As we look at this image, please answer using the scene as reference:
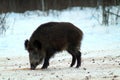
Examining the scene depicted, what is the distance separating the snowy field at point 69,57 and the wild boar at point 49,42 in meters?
0.34

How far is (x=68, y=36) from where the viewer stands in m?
11.6

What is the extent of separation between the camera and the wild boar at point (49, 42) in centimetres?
1142

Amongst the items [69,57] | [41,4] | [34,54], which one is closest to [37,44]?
[34,54]

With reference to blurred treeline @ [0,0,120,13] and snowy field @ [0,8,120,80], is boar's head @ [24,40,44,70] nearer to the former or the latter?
snowy field @ [0,8,120,80]

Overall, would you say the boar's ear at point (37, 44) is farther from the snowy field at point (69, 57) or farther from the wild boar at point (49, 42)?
the snowy field at point (69, 57)

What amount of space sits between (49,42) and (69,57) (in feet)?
10.2

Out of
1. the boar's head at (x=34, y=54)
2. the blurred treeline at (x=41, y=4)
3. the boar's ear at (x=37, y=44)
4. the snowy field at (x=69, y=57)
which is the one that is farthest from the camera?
the blurred treeline at (x=41, y=4)

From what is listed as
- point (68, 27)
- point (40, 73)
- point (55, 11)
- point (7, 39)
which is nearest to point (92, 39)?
point (7, 39)

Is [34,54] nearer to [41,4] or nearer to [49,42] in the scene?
[49,42]

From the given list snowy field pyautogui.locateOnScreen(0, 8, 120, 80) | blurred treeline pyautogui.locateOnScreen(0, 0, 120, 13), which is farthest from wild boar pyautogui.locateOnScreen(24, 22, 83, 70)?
blurred treeline pyautogui.locateOnScreen(0, 0, 120, 13)

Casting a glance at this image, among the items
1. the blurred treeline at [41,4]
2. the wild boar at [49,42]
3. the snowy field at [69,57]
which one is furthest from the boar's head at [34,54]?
the blurred treeline at [41,4]

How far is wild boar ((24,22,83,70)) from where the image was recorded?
37.5ft

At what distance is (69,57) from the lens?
1444 centimetres

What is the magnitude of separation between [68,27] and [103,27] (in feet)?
36.5
